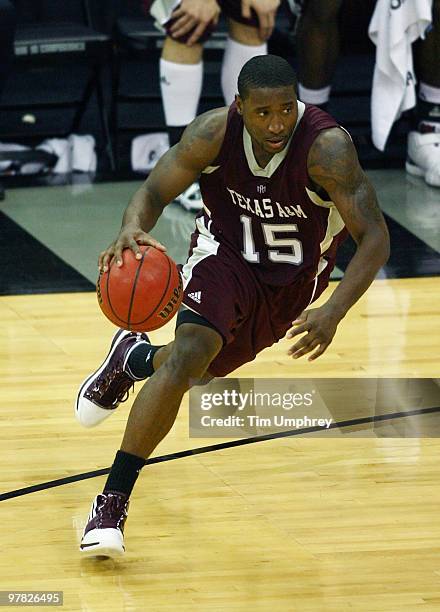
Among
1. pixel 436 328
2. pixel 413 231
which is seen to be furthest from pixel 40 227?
pixel 436 328

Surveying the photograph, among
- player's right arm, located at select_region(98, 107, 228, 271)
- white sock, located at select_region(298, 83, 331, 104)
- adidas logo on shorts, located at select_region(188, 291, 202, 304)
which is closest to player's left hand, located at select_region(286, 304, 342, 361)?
adidas logo on shorts, located at select_region(188, 291, 202, 304)

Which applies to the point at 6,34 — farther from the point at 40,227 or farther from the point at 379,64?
the point at 379,64

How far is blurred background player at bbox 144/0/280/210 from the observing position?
22.8ft

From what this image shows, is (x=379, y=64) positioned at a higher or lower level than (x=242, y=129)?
lower

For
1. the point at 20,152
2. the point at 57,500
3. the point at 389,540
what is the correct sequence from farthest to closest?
the point at 20,152
the point at 57,500
the point at 389,540

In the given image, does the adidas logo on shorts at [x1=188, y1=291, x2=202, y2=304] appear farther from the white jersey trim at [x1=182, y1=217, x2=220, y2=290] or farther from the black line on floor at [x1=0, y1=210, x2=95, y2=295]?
the black line on floor at [x1=0, y1=210, x2=95, y2=295]

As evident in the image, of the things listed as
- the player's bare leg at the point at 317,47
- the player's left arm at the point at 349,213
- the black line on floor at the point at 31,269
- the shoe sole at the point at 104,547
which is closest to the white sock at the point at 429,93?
the player's bare leg at the point at 317,47

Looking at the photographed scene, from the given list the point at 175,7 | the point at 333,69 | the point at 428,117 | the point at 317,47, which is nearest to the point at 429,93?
the point at 428,117

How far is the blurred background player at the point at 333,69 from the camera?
743 centimetres

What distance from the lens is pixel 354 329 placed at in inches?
222

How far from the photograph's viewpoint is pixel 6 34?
7.05 meters

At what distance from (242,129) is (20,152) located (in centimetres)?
400

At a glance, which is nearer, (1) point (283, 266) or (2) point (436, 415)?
(1) point (283, 266)

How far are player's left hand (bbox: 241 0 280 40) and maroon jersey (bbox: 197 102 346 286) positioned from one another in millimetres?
2832
